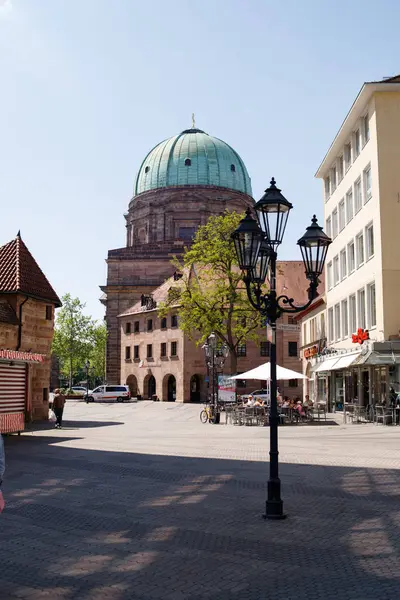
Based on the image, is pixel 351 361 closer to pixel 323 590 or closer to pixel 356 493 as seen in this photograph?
pixel 356 493

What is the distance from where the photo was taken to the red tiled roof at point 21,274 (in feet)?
97.8

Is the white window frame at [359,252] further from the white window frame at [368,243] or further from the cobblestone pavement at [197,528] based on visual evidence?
the cobblestone pavement at [197,528]

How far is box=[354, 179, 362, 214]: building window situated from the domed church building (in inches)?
1637

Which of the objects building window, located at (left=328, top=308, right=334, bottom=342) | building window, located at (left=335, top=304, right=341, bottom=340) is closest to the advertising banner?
building window, located at (left=335, top=304, right=341, bottom=340)

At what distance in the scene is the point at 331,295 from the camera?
41.8 metres

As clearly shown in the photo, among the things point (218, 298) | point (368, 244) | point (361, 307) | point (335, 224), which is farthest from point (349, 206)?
point (218, 298)

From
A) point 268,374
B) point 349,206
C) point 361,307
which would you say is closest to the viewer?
point 268,374

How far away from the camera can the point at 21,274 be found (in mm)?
30531

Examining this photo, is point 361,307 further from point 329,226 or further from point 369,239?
point 329,226

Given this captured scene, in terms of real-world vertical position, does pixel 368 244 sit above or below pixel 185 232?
below

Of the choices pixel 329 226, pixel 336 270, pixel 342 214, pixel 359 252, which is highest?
pixel 329 226

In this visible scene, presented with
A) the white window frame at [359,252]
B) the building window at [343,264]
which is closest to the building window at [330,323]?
the building window at [343,264]

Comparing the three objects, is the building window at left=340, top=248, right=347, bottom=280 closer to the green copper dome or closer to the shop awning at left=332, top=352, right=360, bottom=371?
the shop awning at left=332, top=352, right=360, bottom=371

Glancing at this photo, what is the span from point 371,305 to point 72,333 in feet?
173
